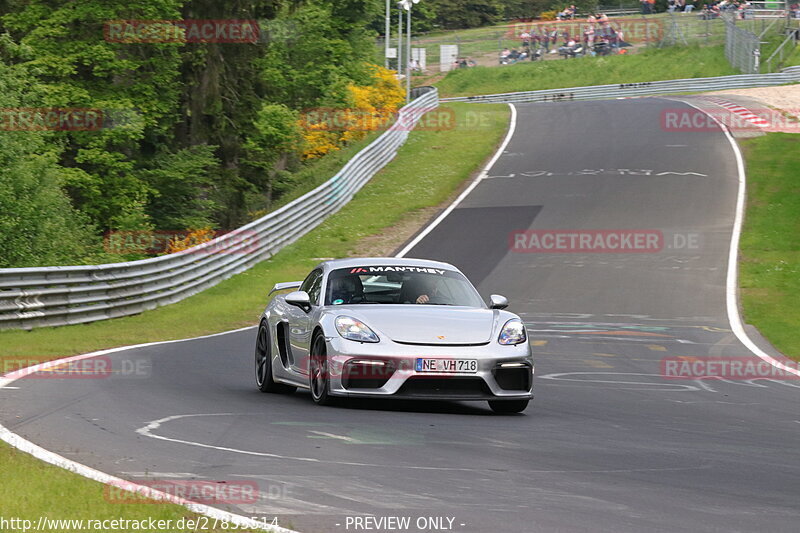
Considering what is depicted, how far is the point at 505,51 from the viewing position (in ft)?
290

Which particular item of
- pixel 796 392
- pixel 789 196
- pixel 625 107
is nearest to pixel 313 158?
pixel 625 107

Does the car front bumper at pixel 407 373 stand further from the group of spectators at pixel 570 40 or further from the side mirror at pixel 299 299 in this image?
the group of spectators at pixel 570 40

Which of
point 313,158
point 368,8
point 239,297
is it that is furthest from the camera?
point 368,8

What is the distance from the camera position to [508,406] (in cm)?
1034

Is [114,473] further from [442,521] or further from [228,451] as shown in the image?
[442,521]

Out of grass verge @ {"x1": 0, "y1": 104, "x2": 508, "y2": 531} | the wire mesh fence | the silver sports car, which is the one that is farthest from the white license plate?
the wire mesh fence

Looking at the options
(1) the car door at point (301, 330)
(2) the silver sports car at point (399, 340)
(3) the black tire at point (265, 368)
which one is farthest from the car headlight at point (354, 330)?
(3) the black tire at point (265, 368)

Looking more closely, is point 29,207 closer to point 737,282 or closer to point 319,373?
point 737,282

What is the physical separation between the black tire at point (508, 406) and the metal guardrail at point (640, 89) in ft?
190

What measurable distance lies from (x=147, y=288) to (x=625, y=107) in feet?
130

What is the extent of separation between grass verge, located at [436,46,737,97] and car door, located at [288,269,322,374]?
2529 inches

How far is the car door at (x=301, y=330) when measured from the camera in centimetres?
1085

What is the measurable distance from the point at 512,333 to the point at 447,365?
866 millimetres

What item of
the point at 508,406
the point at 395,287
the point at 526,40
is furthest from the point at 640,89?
the point at 508,406
